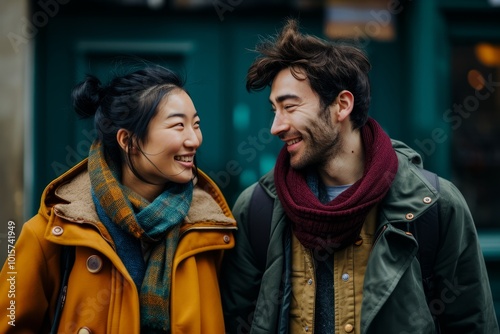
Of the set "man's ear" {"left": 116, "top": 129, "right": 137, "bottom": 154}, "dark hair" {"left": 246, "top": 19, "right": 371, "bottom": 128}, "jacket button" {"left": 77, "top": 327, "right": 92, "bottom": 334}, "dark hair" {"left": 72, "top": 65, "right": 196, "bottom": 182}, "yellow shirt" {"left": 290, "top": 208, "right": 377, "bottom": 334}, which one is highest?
"dark hair" {"left": 246, "top": 19, "right": 371, "bottom": 128}

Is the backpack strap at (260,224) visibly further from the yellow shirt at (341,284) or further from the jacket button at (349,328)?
the jacket button at (349,328)

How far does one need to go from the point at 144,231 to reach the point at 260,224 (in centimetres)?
56

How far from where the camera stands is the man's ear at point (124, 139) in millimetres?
3004

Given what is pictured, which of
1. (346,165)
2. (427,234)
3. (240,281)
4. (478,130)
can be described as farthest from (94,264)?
(478,130)

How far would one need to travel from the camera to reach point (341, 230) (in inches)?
115

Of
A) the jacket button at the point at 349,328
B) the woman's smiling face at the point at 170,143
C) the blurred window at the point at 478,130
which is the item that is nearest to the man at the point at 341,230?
the jacket button at the point at 349,328

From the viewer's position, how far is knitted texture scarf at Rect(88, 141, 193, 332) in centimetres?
284

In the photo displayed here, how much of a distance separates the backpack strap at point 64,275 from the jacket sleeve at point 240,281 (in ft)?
2.35

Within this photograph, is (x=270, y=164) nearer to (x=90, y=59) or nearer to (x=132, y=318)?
(x=90, y=59)

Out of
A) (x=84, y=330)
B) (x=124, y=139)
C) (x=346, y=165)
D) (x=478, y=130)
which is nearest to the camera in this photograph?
(x=84, y=330)

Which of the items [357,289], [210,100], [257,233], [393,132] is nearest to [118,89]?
[257,233]

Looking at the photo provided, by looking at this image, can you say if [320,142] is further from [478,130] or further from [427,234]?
[478,130]

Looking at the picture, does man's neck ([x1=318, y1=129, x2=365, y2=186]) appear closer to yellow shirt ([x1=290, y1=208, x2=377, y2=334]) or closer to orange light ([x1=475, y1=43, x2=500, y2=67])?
yellow shirt ([x1=290, y1=208, x2=377, y2=334])

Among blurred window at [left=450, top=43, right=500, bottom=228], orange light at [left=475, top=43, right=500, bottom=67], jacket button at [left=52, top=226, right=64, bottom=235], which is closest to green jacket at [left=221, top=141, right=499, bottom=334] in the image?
jacket button at [left=52, top=226, right=64, bottom=235]
